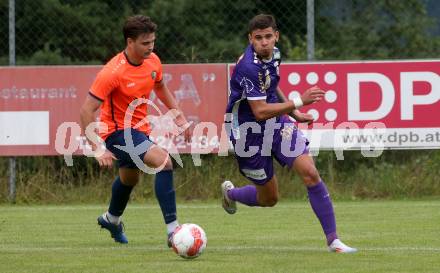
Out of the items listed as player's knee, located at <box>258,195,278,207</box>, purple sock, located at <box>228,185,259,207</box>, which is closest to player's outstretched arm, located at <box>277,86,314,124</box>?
player's knee, located at <box>258,195,278,207</box>

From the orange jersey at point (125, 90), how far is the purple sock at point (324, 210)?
1.58m

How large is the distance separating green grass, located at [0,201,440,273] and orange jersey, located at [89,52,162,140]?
1038 mm

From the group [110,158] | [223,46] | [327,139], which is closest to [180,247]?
[110,158]

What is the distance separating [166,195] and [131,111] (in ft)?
2.61

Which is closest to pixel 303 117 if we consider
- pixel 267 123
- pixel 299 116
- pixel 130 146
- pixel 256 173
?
pixel 299 116

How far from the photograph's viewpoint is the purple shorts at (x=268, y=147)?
9.13 m

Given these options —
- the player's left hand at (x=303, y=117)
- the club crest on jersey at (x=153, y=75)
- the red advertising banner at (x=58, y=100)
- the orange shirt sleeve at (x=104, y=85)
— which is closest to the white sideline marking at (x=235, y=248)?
the player's left hand at (x=303, y=117)

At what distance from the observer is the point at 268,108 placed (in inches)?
353

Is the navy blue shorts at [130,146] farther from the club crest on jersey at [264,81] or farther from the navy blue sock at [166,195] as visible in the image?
the club crest on jersey at [264,81]

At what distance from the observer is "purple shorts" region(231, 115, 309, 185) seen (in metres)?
9.13

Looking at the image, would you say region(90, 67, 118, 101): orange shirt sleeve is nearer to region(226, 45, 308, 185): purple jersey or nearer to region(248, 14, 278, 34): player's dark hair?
region(226, 45, 308, 185): purple jersey

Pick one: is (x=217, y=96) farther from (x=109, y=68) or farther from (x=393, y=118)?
(x=109, y=68)

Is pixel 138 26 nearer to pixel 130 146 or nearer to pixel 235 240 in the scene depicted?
pixel 130 146

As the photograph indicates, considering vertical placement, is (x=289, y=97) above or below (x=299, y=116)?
below
